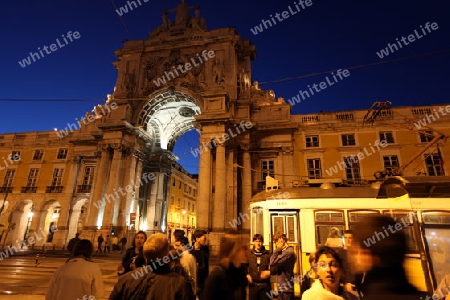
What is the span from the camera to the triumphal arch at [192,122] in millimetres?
23328

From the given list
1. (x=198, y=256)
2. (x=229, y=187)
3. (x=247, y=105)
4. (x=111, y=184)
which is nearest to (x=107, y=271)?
(x=198, y=256)

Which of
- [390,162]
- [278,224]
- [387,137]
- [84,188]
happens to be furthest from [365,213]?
[84,188]

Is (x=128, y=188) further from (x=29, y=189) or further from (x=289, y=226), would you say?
(x=289, y=226)

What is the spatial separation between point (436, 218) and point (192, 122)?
21439 millimetres

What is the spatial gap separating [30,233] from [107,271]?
2164 cm

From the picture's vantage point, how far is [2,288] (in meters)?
8.69

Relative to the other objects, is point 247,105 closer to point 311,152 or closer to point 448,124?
point 311,152

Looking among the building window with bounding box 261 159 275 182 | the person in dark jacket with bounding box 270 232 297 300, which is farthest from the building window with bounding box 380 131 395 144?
the person in dark jacket with bounding box 270 232 297 300

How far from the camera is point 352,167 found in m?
22.6

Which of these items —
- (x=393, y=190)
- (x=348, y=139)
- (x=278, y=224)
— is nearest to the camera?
(x=393, y=190)

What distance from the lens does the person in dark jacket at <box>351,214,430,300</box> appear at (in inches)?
91.7

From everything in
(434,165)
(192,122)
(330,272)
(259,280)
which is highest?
(192,122)

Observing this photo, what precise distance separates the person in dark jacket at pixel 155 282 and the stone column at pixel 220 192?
1891 centimetres

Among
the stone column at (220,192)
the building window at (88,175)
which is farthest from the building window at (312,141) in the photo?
the building window at (88,175)
